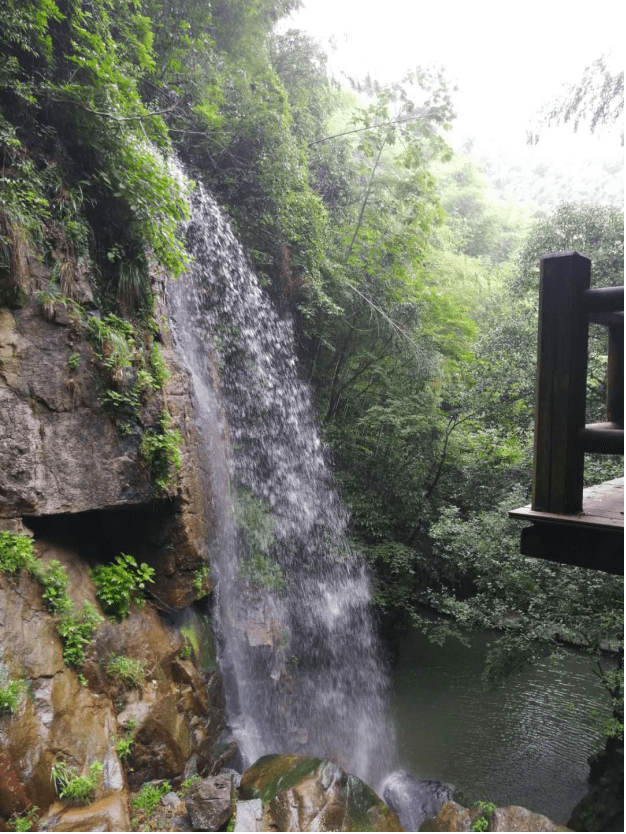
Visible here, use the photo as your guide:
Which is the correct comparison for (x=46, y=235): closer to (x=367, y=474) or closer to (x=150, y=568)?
(x=150, y=568)

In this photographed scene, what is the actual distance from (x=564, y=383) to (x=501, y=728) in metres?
8.04

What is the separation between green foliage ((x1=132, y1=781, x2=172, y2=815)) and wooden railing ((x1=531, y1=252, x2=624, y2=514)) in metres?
4.99

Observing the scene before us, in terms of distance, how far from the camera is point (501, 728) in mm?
7996

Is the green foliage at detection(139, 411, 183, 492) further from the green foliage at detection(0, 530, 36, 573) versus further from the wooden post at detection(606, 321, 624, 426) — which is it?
the wooden post at detection(606, 321, 624, 426)

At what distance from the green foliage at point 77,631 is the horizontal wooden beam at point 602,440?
4.86 metres

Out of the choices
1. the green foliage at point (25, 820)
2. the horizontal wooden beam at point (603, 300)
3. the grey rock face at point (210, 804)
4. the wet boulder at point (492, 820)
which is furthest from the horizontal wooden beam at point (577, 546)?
the wet boulder at point (492, 820)

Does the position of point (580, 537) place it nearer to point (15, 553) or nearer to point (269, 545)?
point (15, 553)

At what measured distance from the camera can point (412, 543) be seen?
10.0m

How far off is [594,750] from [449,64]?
1244 centimetres

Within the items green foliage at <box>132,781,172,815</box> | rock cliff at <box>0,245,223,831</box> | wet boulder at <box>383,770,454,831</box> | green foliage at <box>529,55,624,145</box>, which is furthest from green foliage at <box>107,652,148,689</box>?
green foliage at <box>529,55,624,145</box>

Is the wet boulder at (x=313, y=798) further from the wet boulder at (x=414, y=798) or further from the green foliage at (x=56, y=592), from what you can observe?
the green foliage at (x=56, y=592)

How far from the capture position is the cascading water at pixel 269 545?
24.5 ft

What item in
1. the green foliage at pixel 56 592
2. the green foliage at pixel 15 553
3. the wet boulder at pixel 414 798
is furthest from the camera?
the wet boulder at pixel 414 798

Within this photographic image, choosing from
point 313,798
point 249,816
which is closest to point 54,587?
point 249,816
